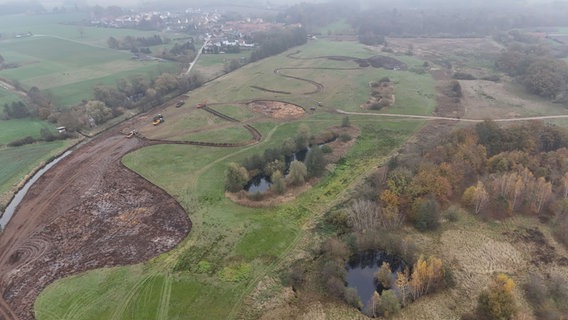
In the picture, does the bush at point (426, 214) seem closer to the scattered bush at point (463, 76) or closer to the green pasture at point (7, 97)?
the scattered bush at point (463, 76)

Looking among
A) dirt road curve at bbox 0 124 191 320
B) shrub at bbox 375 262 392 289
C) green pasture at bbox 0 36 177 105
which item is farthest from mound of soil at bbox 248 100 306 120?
shrub at bbox 375 262 392 289

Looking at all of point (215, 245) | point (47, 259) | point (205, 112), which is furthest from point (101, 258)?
point (205, 112)

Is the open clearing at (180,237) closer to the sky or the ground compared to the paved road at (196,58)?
closer to the ground

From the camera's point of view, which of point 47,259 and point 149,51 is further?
point 149,51

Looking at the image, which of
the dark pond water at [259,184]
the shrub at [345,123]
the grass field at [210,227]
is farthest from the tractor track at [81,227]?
the shrub at [345,123]

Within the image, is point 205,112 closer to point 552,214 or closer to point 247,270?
point 247,270

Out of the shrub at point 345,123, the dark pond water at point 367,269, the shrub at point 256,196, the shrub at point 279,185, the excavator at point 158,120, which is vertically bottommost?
the dark pond water at point 367,269

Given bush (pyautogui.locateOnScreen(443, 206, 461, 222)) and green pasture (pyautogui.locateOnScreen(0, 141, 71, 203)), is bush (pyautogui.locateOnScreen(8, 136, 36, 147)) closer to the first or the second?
green pasture (pyautogui.locateOnScreen(0, 141, 71, 203))
